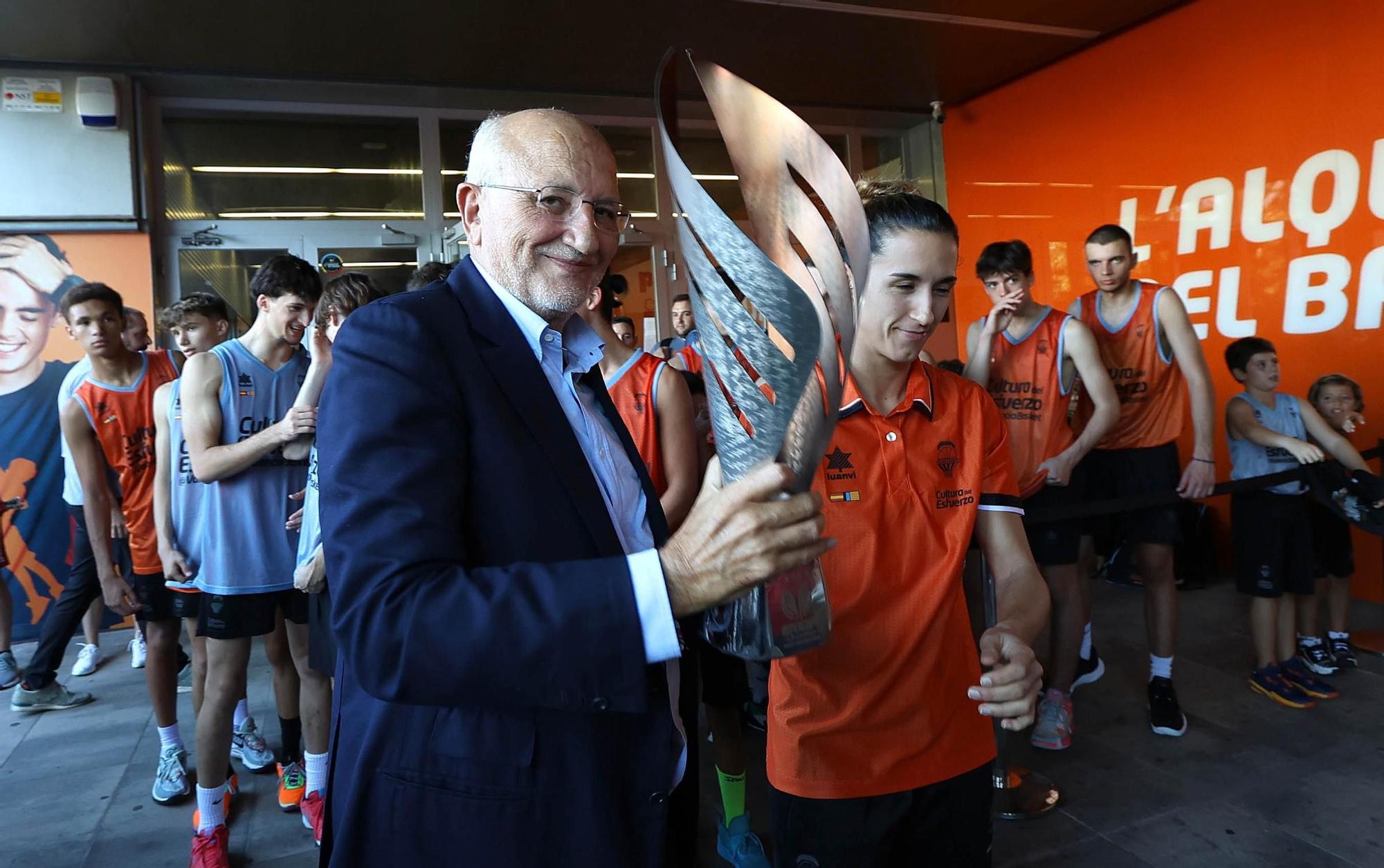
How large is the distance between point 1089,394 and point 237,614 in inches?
122

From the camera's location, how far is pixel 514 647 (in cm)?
76

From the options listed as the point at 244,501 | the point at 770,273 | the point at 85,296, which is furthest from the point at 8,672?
the point at 770,273

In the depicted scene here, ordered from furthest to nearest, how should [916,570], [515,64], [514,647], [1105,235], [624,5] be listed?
[515,64]
[624,5]
[1105,235]
[916,570]
[514,647]

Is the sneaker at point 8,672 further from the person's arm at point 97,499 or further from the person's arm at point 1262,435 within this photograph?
the person's arm at point 1262,435

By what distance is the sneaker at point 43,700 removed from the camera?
419 centimetres

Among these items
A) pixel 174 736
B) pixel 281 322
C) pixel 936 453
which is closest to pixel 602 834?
pixel 936 453

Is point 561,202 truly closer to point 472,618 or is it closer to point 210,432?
point 472,618

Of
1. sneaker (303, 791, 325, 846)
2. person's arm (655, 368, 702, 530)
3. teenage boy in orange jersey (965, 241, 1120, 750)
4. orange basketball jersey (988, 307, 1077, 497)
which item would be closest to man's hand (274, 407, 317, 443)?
person's arm (655, 368, 702, 530)

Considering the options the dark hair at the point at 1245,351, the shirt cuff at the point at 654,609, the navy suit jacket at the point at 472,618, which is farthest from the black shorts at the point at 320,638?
the dark hair at the point at 1245,351

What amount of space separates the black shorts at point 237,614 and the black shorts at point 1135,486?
10.2 feet

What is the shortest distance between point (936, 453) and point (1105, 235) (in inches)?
99.4

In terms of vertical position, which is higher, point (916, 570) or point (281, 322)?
point (281, 322)

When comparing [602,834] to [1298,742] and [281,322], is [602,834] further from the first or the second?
[1298,742]

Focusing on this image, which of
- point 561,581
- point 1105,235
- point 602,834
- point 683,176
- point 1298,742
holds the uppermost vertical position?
point 1105,235
